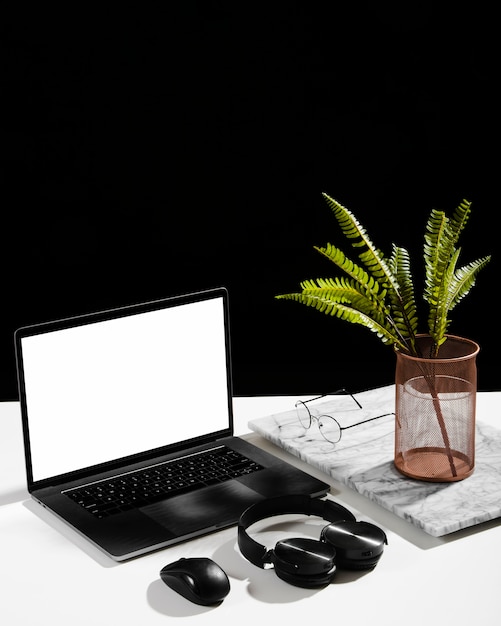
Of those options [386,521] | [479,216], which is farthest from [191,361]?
[479,216]

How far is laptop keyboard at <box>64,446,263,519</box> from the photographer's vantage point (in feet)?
5.23

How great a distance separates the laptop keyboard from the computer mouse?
0.74ft

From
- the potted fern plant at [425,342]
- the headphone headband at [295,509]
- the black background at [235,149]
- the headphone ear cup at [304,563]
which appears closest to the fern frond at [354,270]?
the potted fern plant at [425,342]

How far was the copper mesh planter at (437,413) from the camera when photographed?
5.42 ft

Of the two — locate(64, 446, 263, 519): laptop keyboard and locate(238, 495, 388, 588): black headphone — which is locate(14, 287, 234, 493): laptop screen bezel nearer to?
locate(64, 446, 263, 519): laptop keyboard

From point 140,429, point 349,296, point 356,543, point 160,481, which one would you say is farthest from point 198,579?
point 349,296

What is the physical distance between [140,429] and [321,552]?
1.56ft

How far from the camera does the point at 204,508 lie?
1.58 meters

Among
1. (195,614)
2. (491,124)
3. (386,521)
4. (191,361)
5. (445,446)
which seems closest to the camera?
(195,614)

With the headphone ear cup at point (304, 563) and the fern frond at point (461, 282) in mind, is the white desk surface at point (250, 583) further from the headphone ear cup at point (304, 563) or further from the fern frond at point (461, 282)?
the fern frond at point (461, 282)

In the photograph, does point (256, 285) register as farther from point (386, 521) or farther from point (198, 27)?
point (386, 521)

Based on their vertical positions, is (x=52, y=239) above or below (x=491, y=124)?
below

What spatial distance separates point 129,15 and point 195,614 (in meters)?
2.38

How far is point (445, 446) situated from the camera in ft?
5.50
